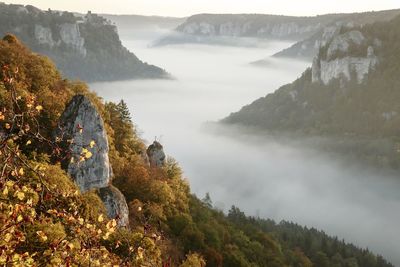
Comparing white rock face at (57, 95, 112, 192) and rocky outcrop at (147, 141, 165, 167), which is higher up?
white rock face at (57, 95, 112, 192)

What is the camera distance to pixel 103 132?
5525cm

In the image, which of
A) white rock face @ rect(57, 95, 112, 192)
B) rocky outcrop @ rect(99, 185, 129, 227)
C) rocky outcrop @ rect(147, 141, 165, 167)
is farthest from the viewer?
rocky outcrop @ rect(147, 141, 165, 167)

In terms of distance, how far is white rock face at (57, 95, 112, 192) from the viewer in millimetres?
51928

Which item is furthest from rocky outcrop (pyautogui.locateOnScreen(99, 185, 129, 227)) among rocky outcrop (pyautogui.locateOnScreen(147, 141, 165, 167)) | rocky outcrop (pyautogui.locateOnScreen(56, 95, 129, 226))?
rocky outcrop (pyautogui.locateOnScreen(147, 141, 165, 167))

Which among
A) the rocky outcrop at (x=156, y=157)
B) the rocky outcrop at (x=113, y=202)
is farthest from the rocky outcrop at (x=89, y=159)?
the rocky outcrop at (x=156, y=157)

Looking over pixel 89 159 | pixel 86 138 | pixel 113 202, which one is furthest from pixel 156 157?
pixel 113 202

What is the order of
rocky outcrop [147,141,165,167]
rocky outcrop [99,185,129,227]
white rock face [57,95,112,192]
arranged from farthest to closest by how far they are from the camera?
1. rocky outcrop [147,141,165,167]
2. white rock face [57,95,112,192]
3. rocky outcrop [99,185,129,227]

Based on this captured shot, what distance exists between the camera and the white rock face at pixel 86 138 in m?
51.9

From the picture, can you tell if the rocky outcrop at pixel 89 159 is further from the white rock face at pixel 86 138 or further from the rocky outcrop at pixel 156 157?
the rocky outcrop at pixel 156 157

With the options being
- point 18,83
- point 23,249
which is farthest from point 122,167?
point 23,249

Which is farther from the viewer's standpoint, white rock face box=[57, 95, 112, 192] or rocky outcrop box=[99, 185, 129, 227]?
white rock face box=[57, 95, 112, 192]

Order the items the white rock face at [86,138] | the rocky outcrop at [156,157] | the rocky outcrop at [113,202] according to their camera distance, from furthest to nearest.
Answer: the rocky outcrop at [156,157]
the white rock face at [86,138]
the rocky outcrop at [113,202]

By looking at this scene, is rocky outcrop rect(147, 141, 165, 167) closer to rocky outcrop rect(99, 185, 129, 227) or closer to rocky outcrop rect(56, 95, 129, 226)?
rocky outcrop rect(56, 95, 129, 226)

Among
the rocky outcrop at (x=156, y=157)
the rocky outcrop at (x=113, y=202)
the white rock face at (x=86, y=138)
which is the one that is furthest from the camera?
the rocky outcrop at (x=156, y=157)
